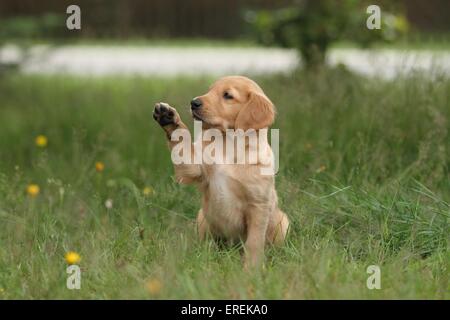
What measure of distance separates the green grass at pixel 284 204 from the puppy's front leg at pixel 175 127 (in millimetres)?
263

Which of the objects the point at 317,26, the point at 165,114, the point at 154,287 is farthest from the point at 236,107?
the point at 317,26

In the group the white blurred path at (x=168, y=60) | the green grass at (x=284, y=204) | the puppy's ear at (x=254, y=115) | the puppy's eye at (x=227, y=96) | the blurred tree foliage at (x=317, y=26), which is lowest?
the green grass at (x=284, y=204)

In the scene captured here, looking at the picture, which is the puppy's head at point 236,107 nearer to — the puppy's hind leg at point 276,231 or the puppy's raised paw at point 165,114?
the puppy's raised paw at point 165,114

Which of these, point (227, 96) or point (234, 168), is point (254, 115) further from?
point (234, 168)

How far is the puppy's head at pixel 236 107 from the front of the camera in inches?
135

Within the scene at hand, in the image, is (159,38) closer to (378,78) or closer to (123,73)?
(123,73)

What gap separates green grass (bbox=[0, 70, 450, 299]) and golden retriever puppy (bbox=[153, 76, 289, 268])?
13 cm

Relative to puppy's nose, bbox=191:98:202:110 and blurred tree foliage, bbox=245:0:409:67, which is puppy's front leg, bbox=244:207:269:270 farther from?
blurred tree foliage, bbox=245:0:409:67

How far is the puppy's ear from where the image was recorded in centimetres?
346

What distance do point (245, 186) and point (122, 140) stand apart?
2710 mm

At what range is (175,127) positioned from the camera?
11.3 ft

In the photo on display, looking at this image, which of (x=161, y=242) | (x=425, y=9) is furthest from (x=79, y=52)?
(x=161, y=242)

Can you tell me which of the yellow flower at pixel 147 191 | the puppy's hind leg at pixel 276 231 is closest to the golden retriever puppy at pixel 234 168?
the puppy's hind leg at pixel 276 231

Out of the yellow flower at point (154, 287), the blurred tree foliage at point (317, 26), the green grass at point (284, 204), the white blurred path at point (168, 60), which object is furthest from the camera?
the white blurred path at point (168, 60)
